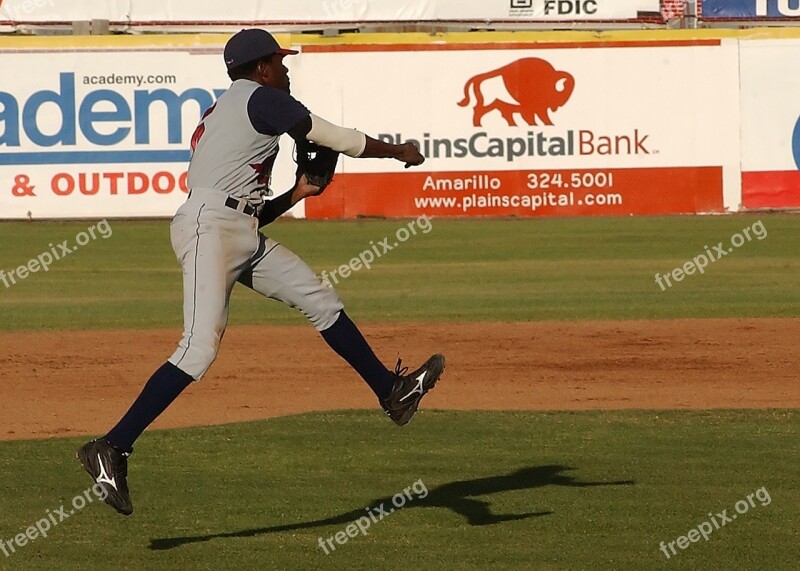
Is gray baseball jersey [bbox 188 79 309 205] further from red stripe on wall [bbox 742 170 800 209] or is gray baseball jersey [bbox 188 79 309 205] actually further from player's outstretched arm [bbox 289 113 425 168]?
red stripe on wall [bbox 742 170 800 209]

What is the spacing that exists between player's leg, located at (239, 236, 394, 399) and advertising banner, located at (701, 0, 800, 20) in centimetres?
2104

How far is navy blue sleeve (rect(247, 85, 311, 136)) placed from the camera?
5555 mm

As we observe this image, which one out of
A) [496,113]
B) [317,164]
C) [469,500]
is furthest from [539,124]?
[317,164]

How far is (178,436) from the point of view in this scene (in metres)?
8.37

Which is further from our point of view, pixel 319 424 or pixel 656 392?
pixel 656 392

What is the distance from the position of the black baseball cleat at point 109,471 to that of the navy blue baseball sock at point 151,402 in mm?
49

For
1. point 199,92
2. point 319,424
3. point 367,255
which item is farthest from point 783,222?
point 319,424

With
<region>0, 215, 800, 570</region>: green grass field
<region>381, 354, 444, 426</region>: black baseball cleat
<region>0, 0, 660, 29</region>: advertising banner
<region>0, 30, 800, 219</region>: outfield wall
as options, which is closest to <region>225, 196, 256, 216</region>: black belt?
<region>381, 354, 444, 426</region>: black baseball cleat

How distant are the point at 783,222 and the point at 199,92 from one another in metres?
8.90

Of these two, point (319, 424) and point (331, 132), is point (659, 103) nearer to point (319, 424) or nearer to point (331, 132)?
point (319, 424)

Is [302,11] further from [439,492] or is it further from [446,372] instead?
[439,492]

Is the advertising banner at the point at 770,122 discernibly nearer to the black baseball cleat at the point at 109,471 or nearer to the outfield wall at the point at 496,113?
the outfield wall at the point at 496,113

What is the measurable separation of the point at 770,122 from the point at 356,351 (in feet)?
53.6

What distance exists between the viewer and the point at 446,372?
10914mm
